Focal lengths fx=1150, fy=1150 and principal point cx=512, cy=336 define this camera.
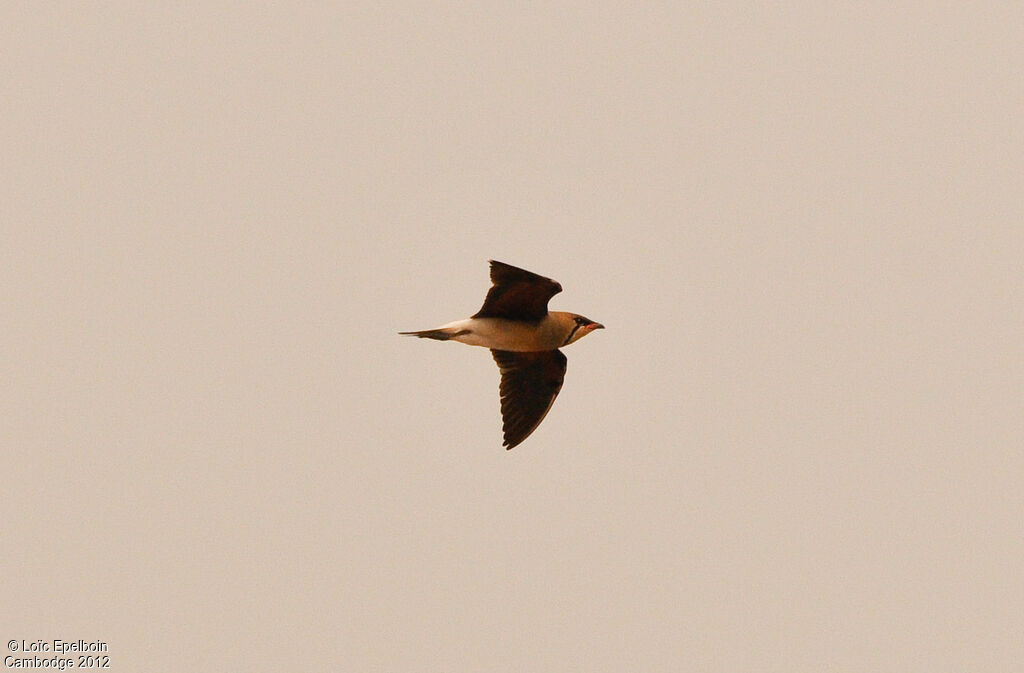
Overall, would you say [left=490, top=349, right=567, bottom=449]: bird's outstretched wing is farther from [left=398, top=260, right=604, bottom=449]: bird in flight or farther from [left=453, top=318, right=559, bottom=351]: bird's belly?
[left=453, top=318, right=559, bottom=351]: bird's belly

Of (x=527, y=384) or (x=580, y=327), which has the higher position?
(x=580, y=327)

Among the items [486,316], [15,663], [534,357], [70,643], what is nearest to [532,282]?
[486,316]

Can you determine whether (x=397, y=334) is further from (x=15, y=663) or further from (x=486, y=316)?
(x=15, y=663)

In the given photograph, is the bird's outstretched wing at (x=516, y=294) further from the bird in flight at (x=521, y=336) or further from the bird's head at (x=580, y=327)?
the bird's head at (x=580, y=327)

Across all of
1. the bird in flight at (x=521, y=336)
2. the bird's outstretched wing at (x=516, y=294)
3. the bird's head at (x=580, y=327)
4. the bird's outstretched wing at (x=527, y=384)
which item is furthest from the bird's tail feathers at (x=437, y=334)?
the bird's head at (x=580, y=327)

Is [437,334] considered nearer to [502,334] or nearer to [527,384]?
[502,334]

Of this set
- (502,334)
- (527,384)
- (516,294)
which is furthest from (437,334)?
(527,384)
